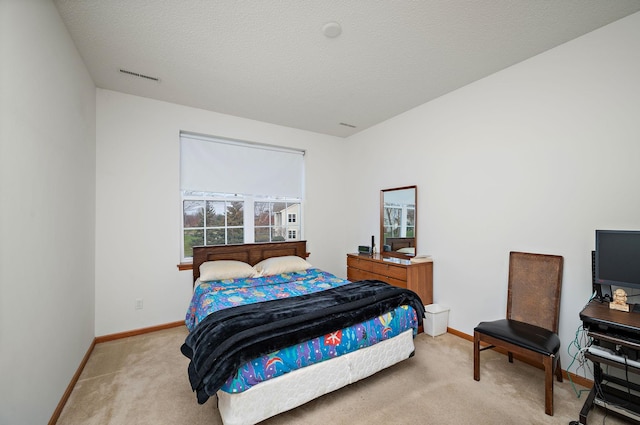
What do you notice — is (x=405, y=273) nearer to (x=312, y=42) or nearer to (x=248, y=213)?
(x=248, y=213)

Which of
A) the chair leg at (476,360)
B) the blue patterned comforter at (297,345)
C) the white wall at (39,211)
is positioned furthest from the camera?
the chair leg at (476,360)

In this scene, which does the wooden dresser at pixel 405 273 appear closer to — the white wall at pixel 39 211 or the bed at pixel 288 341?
the bed at pixel 288 341

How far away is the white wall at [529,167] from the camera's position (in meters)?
2.09

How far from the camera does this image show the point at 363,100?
3.41 meters

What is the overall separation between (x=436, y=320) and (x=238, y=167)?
3373 mm

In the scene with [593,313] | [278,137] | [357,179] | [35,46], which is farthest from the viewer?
[357,179]

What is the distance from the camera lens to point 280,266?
3.47 metres

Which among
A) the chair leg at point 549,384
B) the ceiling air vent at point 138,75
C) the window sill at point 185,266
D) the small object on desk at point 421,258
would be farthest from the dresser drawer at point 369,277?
the ceiling air vent at point 138,75

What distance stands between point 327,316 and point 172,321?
2.53 metres

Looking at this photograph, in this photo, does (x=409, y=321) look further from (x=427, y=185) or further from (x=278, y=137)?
(x=278, y=137)

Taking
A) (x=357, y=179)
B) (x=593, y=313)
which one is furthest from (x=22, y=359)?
(x=357, y=179)

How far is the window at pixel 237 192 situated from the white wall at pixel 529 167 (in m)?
1.92

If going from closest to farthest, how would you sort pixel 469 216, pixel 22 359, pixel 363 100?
pixel 22 359
pixel 469 216
pixel 363 100

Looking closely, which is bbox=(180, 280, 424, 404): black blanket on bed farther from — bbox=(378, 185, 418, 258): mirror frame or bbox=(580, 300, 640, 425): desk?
bbox=(378, 185, 418, 258): mirror frame
